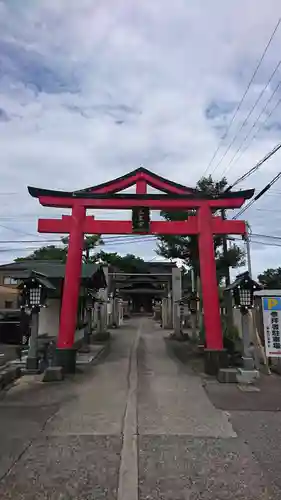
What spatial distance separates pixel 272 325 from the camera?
40.1 feet

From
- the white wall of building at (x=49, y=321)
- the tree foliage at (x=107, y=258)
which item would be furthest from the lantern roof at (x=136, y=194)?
the tree foliage at (x=107, y=258)

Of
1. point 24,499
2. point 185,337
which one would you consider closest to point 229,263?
point 185,337

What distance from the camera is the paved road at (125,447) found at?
14.3 ft

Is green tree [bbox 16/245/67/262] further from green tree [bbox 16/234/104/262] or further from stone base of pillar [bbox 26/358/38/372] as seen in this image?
stone base of pillar [bbox 26/358/38/372]

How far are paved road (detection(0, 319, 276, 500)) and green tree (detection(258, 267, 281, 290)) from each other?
38.3 metres

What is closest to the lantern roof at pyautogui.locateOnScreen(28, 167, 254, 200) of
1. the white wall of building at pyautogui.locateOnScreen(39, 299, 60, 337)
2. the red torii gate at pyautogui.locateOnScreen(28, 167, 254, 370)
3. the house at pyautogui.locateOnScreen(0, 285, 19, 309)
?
the red torii gate at pyautogui.locateOnScreen(28, 167, 254, 370)

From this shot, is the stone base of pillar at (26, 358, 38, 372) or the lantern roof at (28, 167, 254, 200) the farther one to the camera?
the lantern roof at (28, 167, 254, 200)

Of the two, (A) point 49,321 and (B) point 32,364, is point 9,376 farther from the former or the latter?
(A) point 49,321

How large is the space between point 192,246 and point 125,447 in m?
15.7

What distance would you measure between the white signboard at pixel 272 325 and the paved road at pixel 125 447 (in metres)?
2.96

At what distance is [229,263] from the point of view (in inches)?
814

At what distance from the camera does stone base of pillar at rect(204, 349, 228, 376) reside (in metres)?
12.1

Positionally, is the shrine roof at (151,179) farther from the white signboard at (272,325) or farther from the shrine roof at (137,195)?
the white signboard at (272,325)

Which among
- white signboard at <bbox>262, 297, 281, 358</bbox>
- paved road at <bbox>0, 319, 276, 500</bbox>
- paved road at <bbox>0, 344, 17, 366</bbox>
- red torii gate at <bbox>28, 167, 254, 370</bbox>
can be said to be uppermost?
red torii gate at <bbox>28, 167, 254, 370</bbox>
